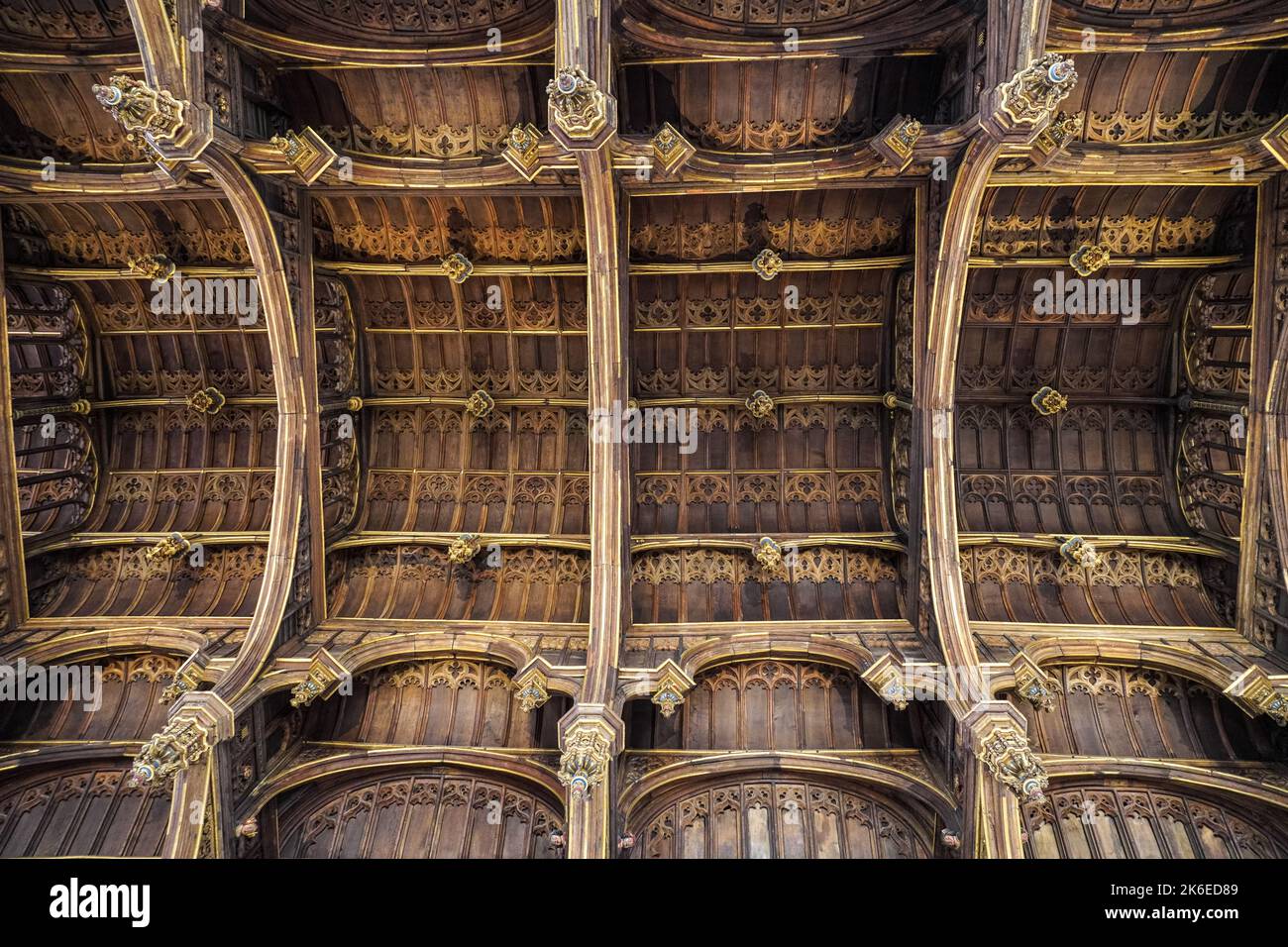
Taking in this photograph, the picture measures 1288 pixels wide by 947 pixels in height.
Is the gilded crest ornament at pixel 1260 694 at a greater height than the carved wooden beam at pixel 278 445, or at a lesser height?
lesser

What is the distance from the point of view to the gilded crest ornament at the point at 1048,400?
11523 mm

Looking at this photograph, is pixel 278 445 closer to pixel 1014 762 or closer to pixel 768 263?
pixel 768 263

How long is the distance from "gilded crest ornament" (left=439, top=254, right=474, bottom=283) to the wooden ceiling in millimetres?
421

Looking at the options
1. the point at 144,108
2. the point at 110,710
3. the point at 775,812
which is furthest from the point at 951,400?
the point at 110,710

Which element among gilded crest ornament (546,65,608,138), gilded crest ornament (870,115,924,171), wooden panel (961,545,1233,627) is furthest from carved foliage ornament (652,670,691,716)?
gilded crest ornament (870,115,924,171)

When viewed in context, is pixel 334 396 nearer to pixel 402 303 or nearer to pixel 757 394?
pixel 402 303

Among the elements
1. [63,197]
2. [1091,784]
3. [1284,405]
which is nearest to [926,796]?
[1091,784]

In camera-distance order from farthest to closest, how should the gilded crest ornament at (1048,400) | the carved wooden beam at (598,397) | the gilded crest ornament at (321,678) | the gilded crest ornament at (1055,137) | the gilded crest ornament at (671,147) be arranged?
the gilded crest ornament at (1048,400)
the gilded crest ornament at (321,678)
the gilded crest ornament at (671,147)
the gilded crest ornament at (1055,137)
the carved wooden beam at (598,397)

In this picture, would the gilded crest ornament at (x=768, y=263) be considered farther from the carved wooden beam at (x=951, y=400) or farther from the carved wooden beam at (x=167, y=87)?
the carved wooden beam at (x=167, y=87)

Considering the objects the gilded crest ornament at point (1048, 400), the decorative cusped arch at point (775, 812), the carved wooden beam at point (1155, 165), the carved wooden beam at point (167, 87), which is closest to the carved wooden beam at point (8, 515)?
the carved wooden beam at point (167, 87)

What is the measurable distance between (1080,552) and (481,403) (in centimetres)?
1122

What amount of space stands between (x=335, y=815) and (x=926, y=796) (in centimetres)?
989

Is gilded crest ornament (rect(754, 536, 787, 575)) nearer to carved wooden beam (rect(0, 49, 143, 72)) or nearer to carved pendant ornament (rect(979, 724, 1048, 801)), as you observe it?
carved pendant ornament (rect(979, 724, 1048, 801))

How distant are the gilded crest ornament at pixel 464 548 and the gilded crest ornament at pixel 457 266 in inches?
185
